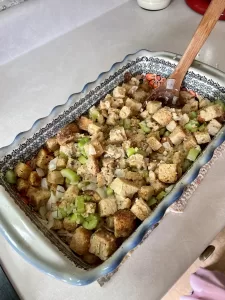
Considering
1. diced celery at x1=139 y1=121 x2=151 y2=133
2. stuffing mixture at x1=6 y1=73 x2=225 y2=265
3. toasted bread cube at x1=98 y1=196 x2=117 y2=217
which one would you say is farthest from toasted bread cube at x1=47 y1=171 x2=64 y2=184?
diced celery at x1=139 y1=121 x2=151 y2=133

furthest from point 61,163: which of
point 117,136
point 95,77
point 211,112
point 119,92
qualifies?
point 95,77

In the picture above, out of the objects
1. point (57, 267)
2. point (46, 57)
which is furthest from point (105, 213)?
point (46, 57)

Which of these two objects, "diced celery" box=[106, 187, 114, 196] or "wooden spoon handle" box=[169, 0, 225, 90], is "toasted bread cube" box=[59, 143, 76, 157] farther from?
"wooden spoon handle" box=[169, 0, 225, 90]

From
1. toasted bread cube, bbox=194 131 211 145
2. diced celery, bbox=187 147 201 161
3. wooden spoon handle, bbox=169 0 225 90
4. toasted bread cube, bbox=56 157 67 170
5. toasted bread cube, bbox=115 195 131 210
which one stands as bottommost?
toasted bread cube, bbox=56 157 67 170

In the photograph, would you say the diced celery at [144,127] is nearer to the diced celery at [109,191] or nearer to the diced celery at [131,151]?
the diced celery at [131,151]

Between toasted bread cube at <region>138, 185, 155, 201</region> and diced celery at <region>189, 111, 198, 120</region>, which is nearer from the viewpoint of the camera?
toasted bread cube at <region>138, 185, 155, 201</region>

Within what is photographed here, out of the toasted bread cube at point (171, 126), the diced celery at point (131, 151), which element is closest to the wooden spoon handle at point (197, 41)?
the toasted bread cube at point (171, 126)

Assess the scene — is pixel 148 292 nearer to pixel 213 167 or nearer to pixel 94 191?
pixel 94 191
